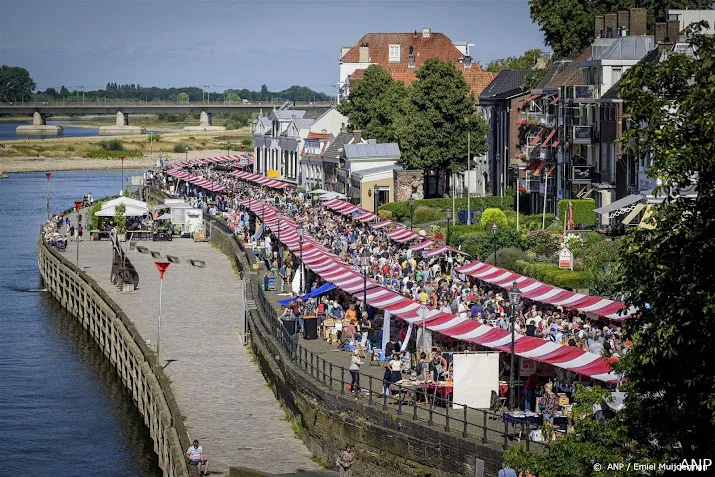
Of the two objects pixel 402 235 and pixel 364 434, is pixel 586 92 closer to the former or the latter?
pixel 402 235

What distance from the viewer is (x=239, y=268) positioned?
7175cm

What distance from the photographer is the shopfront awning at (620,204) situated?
59.2 m

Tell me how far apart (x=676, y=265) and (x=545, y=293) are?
2587 centimetres

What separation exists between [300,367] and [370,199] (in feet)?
171

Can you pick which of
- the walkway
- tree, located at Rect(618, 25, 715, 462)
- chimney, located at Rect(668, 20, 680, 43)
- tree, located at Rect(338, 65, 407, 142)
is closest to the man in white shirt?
the walkway

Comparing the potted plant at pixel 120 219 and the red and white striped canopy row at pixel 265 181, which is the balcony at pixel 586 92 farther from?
the red and white striped canopy row at pixel 265 181

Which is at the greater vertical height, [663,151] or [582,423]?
[663,151]

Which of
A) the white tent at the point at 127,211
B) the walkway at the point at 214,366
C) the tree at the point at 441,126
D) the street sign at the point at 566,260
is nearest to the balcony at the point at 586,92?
the street sign at the point at 566,260

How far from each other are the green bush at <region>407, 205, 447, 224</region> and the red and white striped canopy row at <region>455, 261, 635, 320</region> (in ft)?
77.3

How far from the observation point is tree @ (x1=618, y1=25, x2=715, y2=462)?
754 inches

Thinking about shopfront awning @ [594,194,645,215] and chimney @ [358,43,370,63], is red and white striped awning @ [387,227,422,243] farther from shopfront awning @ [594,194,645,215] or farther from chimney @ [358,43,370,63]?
chimney @ [358,43,370,63]

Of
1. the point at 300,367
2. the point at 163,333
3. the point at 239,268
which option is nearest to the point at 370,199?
the point at 239,268

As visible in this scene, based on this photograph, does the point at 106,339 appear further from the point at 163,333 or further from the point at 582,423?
the point at 582,423

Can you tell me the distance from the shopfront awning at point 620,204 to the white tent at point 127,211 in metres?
40.6
